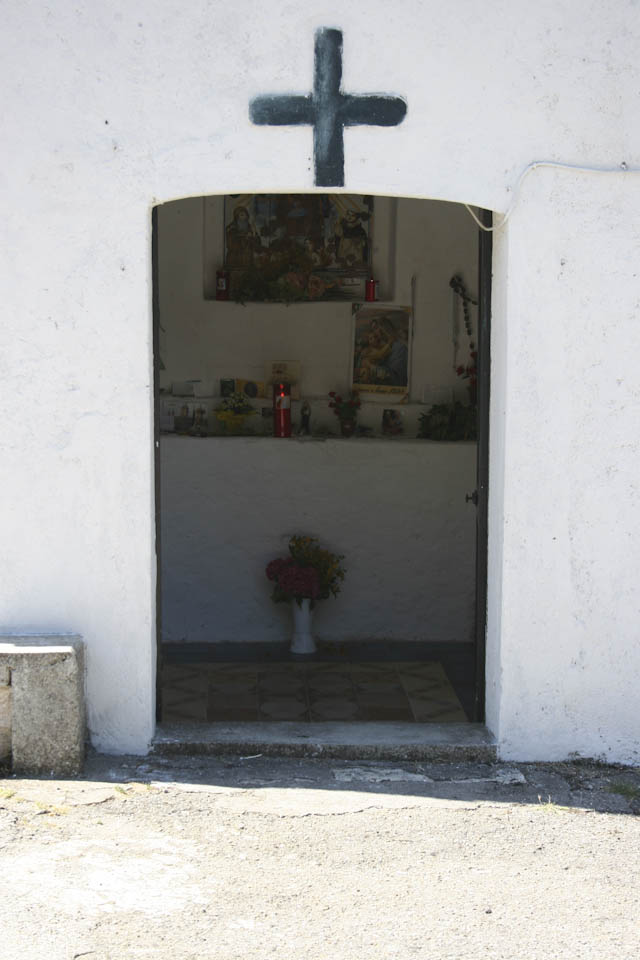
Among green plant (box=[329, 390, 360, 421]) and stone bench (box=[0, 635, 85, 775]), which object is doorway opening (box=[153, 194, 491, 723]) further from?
stone bench (box=[0, 635, 85, 775])

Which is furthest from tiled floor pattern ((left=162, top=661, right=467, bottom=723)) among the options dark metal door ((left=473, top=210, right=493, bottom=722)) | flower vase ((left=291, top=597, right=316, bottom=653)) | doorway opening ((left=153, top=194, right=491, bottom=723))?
dark metal door ((left=473, top=210, right=493, bottom=722))

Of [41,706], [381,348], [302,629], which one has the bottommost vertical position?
[302,629]

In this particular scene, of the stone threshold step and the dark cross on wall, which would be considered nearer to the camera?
the dark cross on wall

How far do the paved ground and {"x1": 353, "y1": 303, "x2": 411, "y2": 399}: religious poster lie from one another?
3939 millimetres

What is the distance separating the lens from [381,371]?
28.0 feet

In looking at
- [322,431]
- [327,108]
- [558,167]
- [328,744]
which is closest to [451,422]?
[322,431]

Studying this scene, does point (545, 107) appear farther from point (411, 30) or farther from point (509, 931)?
point (509, 931)

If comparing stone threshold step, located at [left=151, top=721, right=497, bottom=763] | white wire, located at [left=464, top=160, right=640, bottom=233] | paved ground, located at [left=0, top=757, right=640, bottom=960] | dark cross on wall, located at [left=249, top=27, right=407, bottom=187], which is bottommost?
paved ground, located at [left=0, top=757, right=640, bottom=960]

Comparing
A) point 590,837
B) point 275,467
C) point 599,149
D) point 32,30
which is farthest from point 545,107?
point 275,467

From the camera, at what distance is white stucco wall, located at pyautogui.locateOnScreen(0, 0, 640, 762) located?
489 centimetres

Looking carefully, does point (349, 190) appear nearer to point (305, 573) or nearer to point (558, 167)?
point (558, 167)

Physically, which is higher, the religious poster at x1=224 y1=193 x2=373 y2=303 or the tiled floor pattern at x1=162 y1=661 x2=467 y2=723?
the religious poster at x1=224 y1=193 x2=373 y2=303

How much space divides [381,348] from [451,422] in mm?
817

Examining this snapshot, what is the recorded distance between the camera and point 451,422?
8297 millimetres
